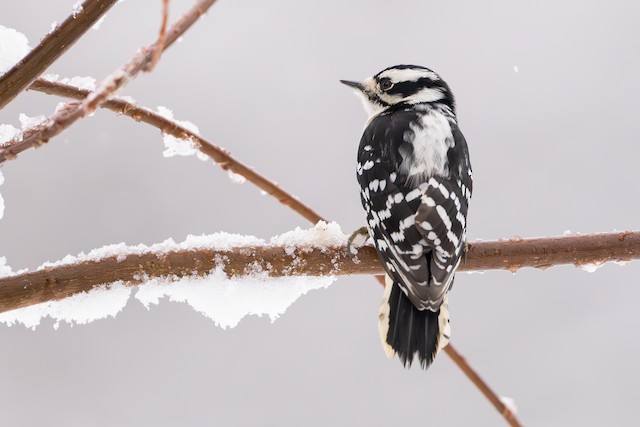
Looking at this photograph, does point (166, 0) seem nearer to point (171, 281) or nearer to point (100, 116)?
point (171, 281)

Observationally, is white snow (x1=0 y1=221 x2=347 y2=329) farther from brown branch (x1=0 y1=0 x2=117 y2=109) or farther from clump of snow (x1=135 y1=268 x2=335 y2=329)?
brown branch (x1=0 y1=0 x2=117 y2=109)

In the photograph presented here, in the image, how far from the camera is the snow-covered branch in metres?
1.30

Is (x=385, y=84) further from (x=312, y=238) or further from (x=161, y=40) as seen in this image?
(x=161, y=40)

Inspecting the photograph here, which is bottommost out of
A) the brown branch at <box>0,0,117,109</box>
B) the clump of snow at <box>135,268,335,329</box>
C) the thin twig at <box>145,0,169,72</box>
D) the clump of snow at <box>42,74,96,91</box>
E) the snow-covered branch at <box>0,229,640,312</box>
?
the clump of snow at <box>135,268,335,329</box>

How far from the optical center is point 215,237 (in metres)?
1.52

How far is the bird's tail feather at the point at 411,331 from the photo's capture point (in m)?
1.89

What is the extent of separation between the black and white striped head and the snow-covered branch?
3.59 ft

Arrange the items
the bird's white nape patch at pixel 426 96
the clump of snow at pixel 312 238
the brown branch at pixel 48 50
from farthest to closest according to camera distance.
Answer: the bird's white nape patch at pixel 426 96 < the clump of snow at pixel 312 238 < the brown branch at pixel 48 50

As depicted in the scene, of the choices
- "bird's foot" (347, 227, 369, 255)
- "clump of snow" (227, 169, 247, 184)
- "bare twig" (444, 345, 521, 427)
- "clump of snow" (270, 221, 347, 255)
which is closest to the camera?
"bare twig" (444, 345, 521, 427)

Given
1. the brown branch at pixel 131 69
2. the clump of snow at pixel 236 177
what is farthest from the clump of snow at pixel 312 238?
the brown branch at pixel 131 69

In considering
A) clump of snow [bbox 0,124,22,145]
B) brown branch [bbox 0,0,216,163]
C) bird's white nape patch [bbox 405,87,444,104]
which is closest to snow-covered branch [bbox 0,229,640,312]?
clump of snow [bbox 0,124,22,145]

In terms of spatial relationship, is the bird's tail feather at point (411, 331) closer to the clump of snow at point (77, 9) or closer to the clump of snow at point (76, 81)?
the clump of snow at point (76, 81)

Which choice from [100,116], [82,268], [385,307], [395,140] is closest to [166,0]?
[82,268]

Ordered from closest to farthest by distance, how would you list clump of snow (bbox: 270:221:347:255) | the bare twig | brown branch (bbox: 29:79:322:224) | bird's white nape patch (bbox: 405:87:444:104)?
brown branch (bbox: 29:79:322:224) → the bare twig → clump of snow (bbox: 270:221:347:255) → bird's white nape patch (bbox: 405:87:444:104)
